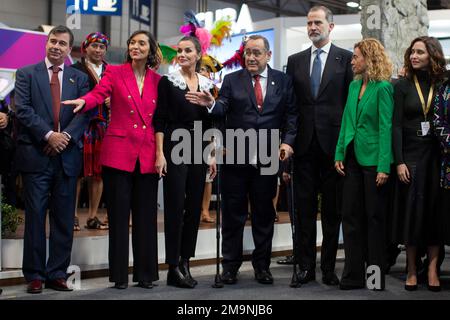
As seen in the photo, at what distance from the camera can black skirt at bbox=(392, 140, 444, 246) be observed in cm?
398

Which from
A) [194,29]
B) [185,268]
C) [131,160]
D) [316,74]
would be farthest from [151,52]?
[194,29]

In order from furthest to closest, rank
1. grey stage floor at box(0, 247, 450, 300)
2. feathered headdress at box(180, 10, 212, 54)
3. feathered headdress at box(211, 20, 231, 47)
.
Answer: feathered headdress at box(211, 20, 231, 47) < feathered headdress at box(180, 10, 212, 54) < grey stage floor at box(0, 247, 450, 300)

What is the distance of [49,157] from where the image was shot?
3826 millimetres

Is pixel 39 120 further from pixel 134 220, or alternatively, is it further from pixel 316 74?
pixel 316 74

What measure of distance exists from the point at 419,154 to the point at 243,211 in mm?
1138

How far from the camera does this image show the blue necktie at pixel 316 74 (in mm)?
4164

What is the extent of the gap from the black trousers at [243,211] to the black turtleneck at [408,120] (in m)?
0.81

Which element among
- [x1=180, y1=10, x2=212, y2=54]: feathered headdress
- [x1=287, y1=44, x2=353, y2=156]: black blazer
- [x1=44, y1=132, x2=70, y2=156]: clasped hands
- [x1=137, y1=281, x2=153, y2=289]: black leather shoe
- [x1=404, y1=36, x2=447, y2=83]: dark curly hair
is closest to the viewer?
[x1=44, y1=132, x2=70, y2=156]: clasped hands

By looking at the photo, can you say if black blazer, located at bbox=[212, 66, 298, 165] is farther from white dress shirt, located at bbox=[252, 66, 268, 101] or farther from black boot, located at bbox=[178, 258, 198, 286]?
black boot, located at bbox=[178, 258, 198, 286]

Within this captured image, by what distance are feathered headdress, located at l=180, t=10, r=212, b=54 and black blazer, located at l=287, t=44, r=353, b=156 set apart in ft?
7.01

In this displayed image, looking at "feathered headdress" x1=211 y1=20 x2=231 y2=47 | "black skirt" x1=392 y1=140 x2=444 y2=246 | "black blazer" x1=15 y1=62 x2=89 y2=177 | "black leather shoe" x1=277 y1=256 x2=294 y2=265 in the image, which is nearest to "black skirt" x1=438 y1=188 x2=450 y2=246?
"black skirt" x1=392 y1=140 x2=444 y2=246

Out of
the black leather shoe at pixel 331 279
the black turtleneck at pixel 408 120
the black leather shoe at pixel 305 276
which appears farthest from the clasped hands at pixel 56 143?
the black turtleneck at pixel 408 120

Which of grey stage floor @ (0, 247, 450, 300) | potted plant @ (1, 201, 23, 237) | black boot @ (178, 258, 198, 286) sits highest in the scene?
potted plant @ (1, 201, 23, 237)

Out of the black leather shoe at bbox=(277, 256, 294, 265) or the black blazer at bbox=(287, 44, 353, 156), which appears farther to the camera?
the black leather shoe at bbox=(277, 256, 294, 265)
